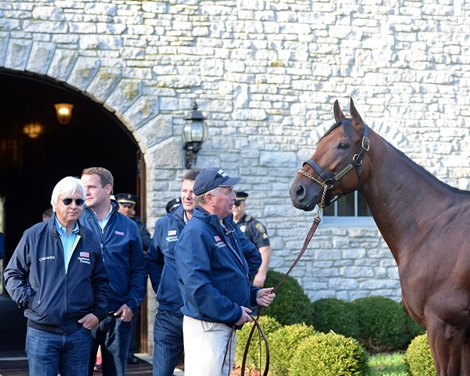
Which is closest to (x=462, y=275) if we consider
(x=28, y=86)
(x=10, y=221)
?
(x=28, y=86)

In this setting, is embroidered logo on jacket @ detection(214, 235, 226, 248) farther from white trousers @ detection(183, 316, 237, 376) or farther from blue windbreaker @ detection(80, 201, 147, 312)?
blue windbreaker @ detection(80, 201, 147, 312)

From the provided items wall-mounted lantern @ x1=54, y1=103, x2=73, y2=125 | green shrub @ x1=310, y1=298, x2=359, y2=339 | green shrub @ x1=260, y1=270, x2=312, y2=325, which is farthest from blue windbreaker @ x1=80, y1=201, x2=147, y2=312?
A: wall-mounted lantern @ x1=54, y1=103, x2=73, y2=125

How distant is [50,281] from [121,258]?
1.07 meters

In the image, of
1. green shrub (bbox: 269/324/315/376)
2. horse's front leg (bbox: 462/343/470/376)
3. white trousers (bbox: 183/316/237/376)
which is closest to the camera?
white trousers (bbox: 183/316/237/376)

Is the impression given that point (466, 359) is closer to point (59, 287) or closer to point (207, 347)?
point (207, 347)

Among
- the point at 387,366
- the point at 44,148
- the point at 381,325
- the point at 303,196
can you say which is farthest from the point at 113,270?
the point at 44,148

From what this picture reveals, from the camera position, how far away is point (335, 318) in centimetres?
1079

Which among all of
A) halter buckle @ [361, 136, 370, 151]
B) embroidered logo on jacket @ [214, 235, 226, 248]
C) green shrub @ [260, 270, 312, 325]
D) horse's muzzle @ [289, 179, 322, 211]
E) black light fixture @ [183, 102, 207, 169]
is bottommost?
green shrub @ [260, 270, 312, 325]

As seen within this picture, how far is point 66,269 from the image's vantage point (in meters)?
5.39

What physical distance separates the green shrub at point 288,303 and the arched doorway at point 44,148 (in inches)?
171

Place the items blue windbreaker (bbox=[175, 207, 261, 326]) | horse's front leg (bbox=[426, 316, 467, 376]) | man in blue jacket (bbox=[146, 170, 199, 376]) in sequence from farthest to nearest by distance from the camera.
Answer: man in blue jacket (bbox=[146, 170, 199, 376])
horse's front leg (bbox=[426, 316, 467, 376])
blue windbreaker (bbox=[175, 207, 261, 326])

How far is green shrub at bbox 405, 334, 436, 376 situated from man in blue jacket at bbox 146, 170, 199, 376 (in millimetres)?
2218

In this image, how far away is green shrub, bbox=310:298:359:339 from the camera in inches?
423

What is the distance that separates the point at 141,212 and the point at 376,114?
3.53 metres
